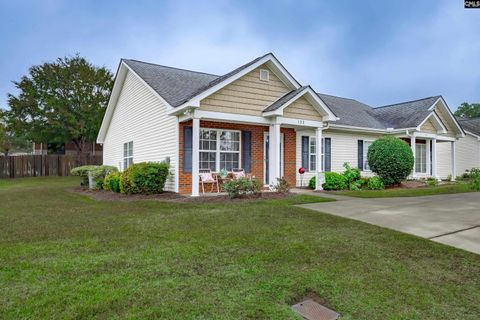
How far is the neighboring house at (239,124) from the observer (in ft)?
35.5

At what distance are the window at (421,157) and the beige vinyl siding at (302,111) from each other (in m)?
10.0

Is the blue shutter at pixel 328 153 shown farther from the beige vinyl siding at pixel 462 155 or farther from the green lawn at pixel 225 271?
the beige vinyl siding at pixel 462 155

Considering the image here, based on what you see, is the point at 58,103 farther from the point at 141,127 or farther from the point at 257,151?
the point at 257,151

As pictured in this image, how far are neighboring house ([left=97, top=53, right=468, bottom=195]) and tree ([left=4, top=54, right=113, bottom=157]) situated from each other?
10209mm

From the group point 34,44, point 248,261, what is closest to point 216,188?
point 248,261

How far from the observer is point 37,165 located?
2358cm

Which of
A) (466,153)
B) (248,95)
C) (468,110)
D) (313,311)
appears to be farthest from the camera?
(468,110)

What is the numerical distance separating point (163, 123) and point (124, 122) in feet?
16.4

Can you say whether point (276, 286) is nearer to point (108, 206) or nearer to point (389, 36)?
point (108, 206)

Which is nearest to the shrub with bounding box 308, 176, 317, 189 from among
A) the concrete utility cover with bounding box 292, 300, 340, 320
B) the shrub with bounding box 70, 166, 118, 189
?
the shrub with bounding box 70, 166, 118, 189

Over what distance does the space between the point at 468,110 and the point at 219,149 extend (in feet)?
209

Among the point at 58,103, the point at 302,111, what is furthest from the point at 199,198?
the point at 58,103

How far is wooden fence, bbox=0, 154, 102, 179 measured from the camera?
22809 mm

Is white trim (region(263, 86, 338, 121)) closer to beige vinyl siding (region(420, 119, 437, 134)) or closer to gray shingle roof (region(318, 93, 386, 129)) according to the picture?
gray shingle roof (region(318, 93, 386, 129))
